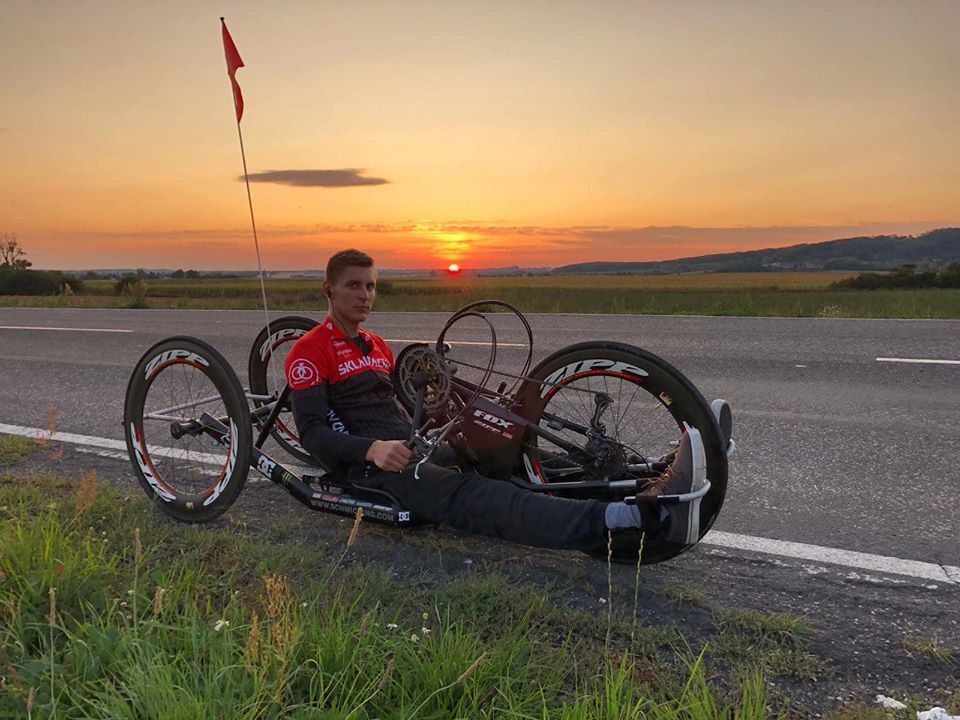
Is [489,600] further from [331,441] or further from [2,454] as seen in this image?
[2,454]

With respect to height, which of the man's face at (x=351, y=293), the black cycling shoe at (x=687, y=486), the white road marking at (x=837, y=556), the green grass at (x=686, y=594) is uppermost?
the man's face at (x=351, y=293)

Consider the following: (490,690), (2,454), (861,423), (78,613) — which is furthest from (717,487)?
(2,454)

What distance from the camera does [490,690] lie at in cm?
187

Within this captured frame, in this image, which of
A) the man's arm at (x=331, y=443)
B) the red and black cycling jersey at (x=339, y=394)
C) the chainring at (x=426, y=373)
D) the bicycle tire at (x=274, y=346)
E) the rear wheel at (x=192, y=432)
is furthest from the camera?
the bicycle tire at (x=274, y=346)

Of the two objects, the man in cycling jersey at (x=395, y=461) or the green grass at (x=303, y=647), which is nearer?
the green grass at (x=303, y=647)

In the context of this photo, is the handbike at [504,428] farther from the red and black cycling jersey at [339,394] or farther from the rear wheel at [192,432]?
the red and black cycling jersey at [339,394]

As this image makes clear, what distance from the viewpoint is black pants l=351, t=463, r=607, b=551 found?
2.54 meters

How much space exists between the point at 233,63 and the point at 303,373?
198cm

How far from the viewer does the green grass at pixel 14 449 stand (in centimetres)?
432

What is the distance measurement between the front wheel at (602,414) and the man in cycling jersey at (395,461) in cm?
14

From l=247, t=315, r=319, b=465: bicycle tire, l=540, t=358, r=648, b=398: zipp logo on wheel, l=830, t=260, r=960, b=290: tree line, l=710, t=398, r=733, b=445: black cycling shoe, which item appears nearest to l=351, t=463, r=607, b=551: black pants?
l=540, t=358, r=648, b=398: zipp logo on wheel

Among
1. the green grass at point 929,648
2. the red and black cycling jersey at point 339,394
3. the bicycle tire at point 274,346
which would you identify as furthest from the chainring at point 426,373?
the green grass at point 929,648

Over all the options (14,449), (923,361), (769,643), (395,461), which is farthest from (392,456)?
(923,361)

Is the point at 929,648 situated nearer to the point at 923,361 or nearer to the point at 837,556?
the point at 837,556
